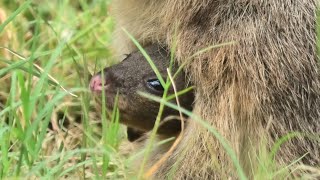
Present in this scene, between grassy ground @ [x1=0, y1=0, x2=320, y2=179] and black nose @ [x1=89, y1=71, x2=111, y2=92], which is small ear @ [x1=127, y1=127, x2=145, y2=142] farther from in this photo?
black nose @ [x1=89, y1=71, x2=111, y2=92]

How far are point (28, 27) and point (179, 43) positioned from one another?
1.58m

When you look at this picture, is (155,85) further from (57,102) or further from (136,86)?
(57,102)

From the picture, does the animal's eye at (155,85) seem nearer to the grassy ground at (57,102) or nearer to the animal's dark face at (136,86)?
the animal's dark face at (136,86)

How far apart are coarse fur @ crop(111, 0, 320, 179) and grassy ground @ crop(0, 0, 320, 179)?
107mm

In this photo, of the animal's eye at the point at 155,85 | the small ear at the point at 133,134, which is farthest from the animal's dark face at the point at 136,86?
the small ear at the point at 133,134

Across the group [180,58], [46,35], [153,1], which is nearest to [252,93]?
[180,58]

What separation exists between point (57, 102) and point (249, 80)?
3.29 ft

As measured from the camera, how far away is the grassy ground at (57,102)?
10.2 feet

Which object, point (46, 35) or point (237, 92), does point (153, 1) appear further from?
point (46, 35)

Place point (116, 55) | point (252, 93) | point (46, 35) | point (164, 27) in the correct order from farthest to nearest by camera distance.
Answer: point (46, 35)
point (116, 55)
point (164, 27)
point (252, 93)

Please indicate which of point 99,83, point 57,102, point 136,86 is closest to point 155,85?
point 136,86

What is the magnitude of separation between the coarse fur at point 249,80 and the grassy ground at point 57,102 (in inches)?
4.2

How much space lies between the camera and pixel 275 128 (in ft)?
10.3

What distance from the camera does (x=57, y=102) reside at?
3850 millimetres
